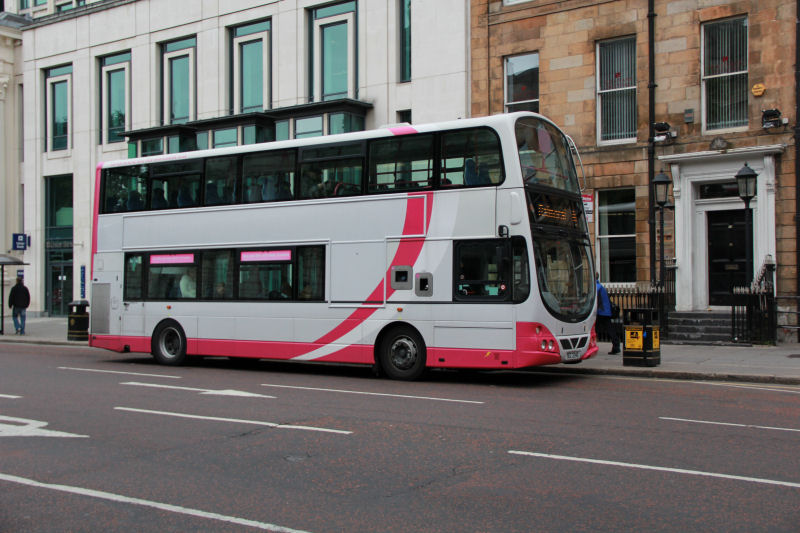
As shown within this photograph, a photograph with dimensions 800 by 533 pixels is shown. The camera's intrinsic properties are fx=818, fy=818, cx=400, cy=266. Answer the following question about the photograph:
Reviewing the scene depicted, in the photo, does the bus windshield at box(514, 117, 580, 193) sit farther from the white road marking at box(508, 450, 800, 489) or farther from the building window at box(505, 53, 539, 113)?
the building window at box(505, 53, 539, 113)

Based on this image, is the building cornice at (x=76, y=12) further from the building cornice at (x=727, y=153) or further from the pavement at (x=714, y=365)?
the pavement at (x=714, y=365)

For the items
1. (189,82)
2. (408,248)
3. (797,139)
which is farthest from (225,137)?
(797,139)

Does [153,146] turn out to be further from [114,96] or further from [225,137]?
[114,96]

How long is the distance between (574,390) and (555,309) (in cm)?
130

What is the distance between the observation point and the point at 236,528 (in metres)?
5.46

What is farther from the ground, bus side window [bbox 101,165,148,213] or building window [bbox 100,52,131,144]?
building window [bbox 100,52,131,144]

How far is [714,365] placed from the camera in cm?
1491

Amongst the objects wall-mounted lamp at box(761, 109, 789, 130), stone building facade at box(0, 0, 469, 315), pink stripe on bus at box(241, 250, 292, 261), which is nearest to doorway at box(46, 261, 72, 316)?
stone building facade at box(0, 0, 469, 315)

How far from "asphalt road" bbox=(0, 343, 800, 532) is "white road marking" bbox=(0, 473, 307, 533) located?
0.02 metres

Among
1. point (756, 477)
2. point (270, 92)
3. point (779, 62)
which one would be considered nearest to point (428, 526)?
point (756, 477)

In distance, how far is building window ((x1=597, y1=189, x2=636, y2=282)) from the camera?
69.2 feet

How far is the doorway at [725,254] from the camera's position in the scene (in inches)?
778

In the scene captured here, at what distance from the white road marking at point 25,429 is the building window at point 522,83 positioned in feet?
53.6

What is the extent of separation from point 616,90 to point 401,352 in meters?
11.0
